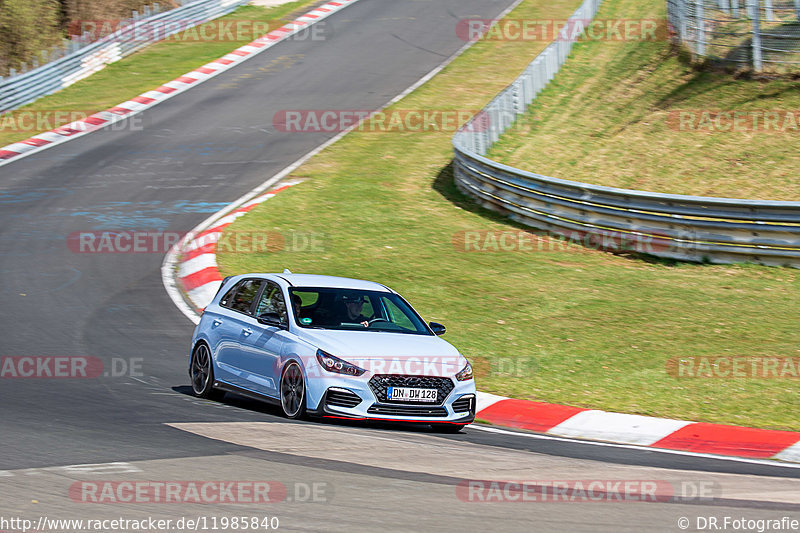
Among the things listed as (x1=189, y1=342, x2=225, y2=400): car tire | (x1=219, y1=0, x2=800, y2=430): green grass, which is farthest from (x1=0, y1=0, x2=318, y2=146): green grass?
(x1=189, y1=342, x2=225, y2=400): car tire

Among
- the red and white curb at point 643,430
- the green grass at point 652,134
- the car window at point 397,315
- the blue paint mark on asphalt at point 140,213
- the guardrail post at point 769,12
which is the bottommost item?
the red and white curb at point 643,430

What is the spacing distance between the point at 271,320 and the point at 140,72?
25.6 meters

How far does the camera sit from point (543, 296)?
15781 mm

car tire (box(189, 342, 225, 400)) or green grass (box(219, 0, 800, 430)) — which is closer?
car tire (box(189, 342, 225, 400))

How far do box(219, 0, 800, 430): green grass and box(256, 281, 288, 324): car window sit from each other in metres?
2.67

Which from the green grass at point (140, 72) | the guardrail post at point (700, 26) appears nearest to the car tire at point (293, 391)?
the green grass at point (140, 72)

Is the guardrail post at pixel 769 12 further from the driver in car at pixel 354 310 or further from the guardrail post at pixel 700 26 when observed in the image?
the driver in car at pixel 354 310

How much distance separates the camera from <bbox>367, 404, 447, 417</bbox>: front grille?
32.7 ft

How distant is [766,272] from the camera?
1689cm

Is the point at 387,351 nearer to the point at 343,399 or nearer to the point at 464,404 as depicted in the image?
the point at 343,399

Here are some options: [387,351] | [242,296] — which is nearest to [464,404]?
[387,351]

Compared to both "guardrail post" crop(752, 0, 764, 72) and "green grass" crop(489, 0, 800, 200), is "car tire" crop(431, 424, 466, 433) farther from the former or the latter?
"guardrail post" crop(752, 0, 764, 72)

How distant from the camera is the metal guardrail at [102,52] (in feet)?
101

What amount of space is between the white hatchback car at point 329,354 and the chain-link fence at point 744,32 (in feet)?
55.6
